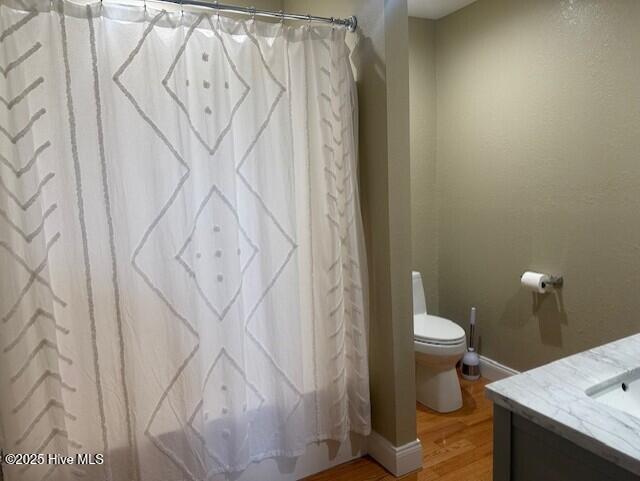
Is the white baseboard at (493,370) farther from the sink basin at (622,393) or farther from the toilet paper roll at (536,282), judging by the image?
the sink basin at (622,393)

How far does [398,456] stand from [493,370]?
1156 millimetres

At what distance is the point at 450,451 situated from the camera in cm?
218

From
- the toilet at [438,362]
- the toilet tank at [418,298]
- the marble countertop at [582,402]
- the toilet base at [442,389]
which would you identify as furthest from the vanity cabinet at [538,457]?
the toilet tank at [418,298]

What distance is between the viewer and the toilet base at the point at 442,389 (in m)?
2.54

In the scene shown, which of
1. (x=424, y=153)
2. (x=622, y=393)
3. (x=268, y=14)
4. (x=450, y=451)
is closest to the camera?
(x=622, y=393)

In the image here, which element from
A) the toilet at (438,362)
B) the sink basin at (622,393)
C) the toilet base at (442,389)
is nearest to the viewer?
the sink basin at (622,393)

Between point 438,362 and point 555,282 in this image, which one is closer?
point 555,282

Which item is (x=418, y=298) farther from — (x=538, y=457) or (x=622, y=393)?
(x=538, y=457)

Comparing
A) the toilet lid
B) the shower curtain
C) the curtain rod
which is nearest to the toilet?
the toilet lid

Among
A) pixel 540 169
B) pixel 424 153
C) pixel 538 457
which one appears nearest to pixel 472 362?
pixel 540 169

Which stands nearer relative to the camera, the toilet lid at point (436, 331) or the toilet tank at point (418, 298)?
the toilet lid at point (436, 331)

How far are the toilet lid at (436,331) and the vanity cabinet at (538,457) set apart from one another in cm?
139

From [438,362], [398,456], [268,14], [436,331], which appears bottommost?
[398,456]

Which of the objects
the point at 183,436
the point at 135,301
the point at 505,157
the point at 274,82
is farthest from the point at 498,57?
the point at 183,436
